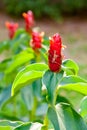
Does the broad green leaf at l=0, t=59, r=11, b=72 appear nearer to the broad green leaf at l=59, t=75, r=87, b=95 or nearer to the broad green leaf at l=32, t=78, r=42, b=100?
the broad green leaf at l=32, t=78, r=42, b=100

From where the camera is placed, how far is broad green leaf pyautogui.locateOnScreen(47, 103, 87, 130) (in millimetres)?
1242

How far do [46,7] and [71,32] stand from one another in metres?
0.76

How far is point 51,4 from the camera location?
760 centimetres

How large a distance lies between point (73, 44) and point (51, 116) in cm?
512

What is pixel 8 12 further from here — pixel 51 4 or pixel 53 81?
pixel 53 81

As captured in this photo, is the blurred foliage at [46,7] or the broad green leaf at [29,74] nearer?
the broad green leaf at [29,74]

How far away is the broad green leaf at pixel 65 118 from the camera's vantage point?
1.24 metres

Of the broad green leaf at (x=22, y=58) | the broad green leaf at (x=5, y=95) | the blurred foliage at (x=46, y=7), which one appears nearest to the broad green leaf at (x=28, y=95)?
the broad green leaf at (x=5, y=95)

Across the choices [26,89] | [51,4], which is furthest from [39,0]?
[26,89]

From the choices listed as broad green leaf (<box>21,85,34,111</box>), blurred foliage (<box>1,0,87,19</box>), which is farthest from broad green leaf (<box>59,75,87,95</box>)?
blurred foliage (<box>1,0,87,19</box>)

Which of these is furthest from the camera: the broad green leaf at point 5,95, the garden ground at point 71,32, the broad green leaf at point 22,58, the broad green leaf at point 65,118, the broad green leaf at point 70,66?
the garden ground at point 71,32

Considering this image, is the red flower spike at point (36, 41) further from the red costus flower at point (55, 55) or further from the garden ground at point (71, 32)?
the garden ground at point (71, 32)

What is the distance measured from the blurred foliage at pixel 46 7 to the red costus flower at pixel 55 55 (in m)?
6.04

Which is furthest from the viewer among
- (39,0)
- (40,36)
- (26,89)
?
(39,0)
